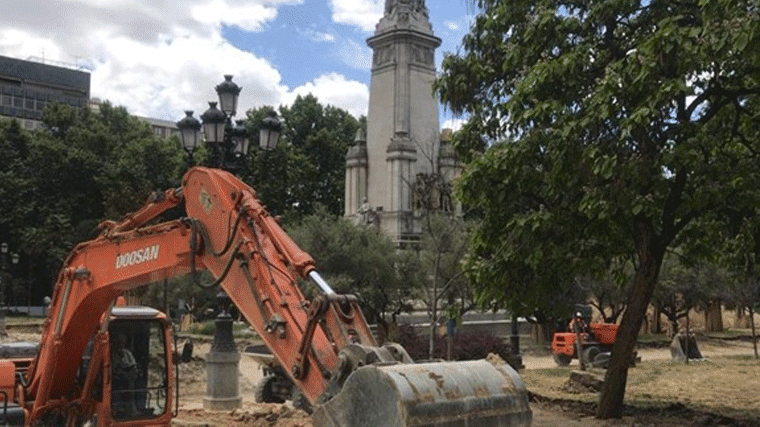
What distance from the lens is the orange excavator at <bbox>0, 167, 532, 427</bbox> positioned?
5188mm

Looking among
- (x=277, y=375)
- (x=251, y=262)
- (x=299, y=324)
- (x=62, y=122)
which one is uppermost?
(x=62, y=122)

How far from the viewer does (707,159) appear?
37.7 feet

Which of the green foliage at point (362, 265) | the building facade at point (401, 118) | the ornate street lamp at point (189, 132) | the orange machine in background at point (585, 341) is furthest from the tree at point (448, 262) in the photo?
the ornate street lamp at point (189, 132)

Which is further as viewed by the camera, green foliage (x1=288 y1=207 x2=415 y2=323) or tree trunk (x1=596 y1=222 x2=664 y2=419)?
green foliage (x1=288 y1=207 x2=415 y2=323)

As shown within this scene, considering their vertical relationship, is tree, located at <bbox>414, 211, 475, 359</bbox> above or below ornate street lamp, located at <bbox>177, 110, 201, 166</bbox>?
below

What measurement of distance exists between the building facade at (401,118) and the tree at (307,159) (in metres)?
13.6

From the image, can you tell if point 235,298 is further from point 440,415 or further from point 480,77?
point 480,77

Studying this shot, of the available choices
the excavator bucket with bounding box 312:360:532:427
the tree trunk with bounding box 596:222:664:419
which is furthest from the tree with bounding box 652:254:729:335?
the excavator bucket with bounding box 312:360:532:427

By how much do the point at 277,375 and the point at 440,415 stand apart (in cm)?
1272

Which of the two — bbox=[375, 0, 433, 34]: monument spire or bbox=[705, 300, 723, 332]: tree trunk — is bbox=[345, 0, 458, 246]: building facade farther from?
bbox=[705, 300, 723, 332]: tree trunk

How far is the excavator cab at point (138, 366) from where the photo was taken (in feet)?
31.9

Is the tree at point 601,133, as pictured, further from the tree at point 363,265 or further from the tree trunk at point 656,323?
the tree trunk at point 656,323

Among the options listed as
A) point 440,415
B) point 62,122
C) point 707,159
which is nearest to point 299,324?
point 440,415

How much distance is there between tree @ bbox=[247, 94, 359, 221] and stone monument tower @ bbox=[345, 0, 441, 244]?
13.4m
